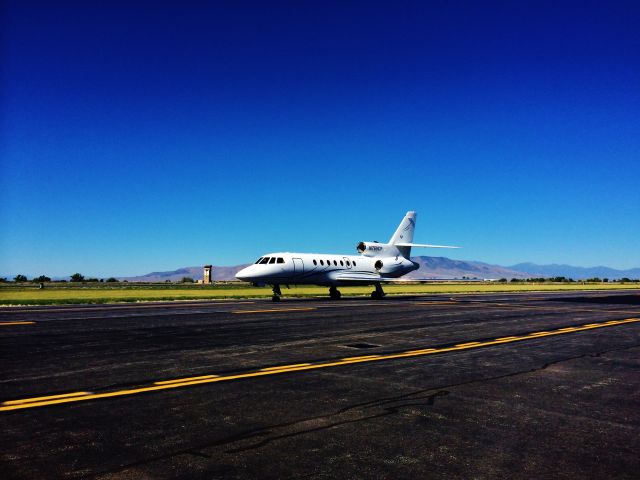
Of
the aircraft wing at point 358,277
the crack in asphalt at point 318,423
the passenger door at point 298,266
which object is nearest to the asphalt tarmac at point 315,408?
the crack in asphalt at point 318,423

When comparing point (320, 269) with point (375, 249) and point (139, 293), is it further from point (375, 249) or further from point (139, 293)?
point (139, 293)

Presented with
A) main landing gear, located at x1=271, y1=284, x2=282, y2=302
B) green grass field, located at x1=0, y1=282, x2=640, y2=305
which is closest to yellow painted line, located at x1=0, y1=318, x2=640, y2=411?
main landing gear, located at x1=271, y1=284, x2=282, y2=302

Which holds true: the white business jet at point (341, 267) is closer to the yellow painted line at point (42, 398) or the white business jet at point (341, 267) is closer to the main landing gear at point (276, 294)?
the main landing gear at point (276, 294)

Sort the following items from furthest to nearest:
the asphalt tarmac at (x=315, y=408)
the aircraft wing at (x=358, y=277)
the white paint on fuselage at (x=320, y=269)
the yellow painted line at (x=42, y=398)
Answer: the aircraft wing at (x=358, y=277) < the white paint on fuselage at (x=320, y=269) < the yellow painted line at (x=42, y=398) < the asphalt tarmac at (x=315, y=408)

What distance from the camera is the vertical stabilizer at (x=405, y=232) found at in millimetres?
45847

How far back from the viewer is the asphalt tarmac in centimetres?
459

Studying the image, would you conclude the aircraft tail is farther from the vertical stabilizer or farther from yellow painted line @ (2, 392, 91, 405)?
yellow painted line @ (2, 392, 91, 405)

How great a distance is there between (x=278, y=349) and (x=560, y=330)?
1006 cm

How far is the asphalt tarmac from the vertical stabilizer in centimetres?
3264

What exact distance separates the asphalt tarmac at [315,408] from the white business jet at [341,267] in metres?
19.9

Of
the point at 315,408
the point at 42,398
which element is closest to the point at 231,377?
the point at 315,408

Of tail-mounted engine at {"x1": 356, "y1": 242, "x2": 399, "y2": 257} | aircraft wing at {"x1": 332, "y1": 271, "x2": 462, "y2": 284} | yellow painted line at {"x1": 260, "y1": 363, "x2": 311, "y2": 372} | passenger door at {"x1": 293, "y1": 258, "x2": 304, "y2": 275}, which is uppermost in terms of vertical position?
tail-mounted engine at {"x1": 356, "y1": 242, "x2": 399, "y2": 257}

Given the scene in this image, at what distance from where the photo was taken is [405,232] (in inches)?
1825

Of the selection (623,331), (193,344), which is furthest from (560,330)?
(193,344)
